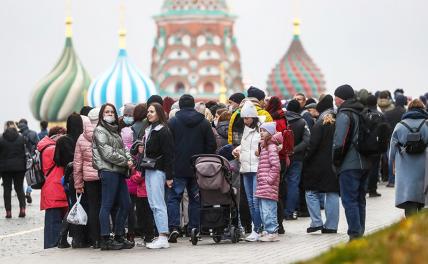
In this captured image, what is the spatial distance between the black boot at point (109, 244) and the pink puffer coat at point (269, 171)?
1609 millimetres

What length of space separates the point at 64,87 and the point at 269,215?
4010 inches

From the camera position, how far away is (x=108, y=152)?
1590 cm

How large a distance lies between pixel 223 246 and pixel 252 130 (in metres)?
1.44

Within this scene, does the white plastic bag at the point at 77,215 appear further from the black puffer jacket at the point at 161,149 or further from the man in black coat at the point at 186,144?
the man in black coat at the point at 186,144

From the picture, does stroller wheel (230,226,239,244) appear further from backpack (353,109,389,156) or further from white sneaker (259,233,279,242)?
backpack (353,109,389,156)

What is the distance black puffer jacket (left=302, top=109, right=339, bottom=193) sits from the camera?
58.6ft

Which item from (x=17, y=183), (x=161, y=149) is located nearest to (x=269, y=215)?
(x=161, y=149)

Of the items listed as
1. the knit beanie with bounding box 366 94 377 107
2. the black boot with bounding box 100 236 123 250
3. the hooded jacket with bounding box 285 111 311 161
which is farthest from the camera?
the knit beanie with bounding box 366 94 377 107

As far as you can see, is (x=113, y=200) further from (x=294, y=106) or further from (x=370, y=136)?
(x=294, y=106)

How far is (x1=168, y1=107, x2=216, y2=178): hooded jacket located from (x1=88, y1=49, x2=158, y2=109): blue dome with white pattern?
66.7 meters

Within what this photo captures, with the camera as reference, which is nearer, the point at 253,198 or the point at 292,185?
the point at 253,198

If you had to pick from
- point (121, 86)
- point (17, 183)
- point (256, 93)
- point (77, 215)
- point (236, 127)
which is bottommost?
point (17, 183)

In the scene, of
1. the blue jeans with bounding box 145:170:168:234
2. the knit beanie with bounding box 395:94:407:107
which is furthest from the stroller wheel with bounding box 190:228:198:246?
the knit beanie with bounding box 395:94:407:107

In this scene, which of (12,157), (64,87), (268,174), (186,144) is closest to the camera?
(268,174)
